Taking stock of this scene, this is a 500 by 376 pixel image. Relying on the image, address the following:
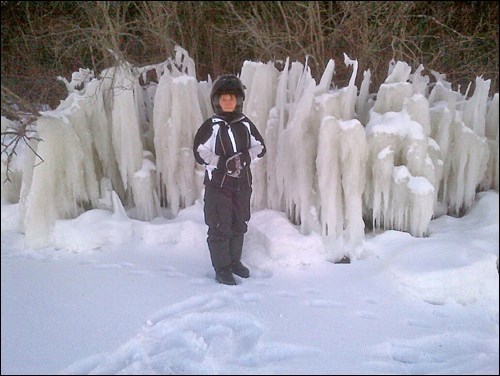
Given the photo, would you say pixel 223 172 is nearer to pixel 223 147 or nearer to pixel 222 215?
pixel 223 147

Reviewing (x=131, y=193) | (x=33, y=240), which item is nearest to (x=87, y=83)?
(x=131, y=193)

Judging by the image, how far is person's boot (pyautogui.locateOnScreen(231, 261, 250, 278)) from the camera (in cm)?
364

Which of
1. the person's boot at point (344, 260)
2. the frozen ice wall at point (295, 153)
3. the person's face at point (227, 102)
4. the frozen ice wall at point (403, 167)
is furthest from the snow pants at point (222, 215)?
the frozen ice wall at point (403, 167)

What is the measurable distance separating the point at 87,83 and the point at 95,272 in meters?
2.17

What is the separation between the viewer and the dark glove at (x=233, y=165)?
11.4 ft

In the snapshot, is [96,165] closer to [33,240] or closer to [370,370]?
[33,240]

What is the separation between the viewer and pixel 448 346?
8.81 ft

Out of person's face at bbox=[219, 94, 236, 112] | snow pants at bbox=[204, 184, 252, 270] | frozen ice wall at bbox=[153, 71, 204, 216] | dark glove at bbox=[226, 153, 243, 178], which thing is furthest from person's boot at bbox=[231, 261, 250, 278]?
person's face at bbox=[219, 94, 236, 112]

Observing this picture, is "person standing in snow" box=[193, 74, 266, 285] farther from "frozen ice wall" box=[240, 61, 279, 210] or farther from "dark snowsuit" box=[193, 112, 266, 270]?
"frozen ice wall" box=[240, 61, 279, 210]

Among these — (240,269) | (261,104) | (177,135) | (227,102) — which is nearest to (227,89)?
(227,102)

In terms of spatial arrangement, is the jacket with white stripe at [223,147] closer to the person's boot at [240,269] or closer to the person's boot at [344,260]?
the person's boot at [240,269]

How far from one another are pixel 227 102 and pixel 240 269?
133 centimetres

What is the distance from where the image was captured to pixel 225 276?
351 centimetres

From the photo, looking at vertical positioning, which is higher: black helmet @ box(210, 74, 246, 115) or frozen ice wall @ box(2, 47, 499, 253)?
black helmet @ box(210, 74, 246, 115)
